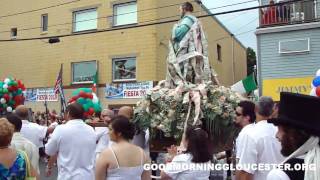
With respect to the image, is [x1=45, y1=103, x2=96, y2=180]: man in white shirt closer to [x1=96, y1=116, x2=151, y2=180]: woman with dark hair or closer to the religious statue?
[x1=96, y1=116, x2=151, y2=180]: woman with dark hair

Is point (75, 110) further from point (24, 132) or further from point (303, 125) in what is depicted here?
point (303, 125)

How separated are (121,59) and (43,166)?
27.1 feet

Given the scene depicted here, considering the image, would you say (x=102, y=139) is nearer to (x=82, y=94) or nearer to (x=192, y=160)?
(x=82, y=94)

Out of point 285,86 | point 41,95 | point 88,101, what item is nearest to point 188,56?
point 88,101

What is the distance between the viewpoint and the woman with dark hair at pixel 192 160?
13.0 feet

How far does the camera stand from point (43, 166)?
43.6 feet

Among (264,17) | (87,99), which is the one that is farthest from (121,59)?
(87,99)

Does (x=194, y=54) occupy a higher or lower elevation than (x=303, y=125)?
higher

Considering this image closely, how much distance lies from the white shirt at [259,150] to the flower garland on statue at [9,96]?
21.8ft

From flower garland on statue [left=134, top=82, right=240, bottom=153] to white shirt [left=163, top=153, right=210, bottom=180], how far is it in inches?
67.2

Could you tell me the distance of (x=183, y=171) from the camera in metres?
3.96

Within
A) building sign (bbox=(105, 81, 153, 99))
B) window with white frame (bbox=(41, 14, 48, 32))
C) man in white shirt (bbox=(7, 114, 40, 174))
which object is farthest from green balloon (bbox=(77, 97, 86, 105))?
window with white frame (bbox=(41, 14, 48, 32))

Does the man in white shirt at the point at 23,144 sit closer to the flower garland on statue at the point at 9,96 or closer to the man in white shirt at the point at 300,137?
the man in white shirt at the point at 300,137

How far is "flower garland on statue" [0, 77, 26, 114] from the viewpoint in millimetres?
9722
